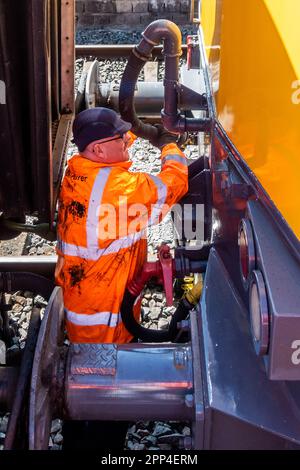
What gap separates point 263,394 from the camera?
165 centimetres

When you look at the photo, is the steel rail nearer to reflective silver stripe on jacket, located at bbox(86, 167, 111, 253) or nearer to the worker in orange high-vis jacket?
Answer: the worker in orange high-vis jacket

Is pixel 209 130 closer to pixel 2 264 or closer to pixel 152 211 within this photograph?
pixel 152 211

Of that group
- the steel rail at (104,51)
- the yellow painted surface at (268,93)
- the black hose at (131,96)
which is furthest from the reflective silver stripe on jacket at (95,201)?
the steel rail at (104,51)

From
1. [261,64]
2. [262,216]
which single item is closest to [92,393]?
[262,216]

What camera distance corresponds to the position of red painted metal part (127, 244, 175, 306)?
2568mm

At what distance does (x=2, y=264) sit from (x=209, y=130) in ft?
5.64

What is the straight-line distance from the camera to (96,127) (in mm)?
2514

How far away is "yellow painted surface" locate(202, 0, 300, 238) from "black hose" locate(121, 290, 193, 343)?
92cm

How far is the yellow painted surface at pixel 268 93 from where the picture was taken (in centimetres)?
134

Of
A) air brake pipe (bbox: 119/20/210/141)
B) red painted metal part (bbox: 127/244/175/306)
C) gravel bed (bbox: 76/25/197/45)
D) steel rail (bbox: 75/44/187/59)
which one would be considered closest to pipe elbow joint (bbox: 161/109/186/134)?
air brake pipe (bbox: 119/20/210/141)

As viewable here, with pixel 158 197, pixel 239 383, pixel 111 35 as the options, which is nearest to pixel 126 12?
pixel 111 35

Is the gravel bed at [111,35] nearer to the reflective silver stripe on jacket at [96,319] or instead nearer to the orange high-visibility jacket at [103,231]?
the orange high-visibility jacket at [103,231]

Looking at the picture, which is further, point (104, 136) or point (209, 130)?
point (209, 130)
